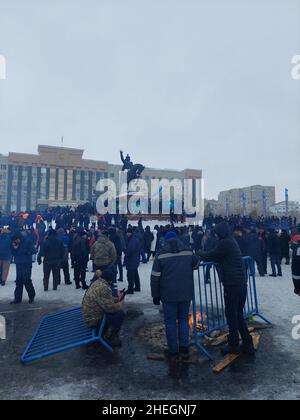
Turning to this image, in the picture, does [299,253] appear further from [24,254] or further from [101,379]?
[24,254]

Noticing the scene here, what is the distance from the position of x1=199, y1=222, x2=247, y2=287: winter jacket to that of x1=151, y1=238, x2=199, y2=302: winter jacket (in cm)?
45

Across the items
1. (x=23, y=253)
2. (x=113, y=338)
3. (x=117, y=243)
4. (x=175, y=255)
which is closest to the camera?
(x=175, y=255)

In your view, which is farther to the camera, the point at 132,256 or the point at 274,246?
the point at 274,246

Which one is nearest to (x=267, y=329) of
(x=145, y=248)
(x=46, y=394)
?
(x=46, y=394)

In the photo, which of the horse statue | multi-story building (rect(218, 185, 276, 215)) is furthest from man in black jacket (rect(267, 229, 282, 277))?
multi-story building (rect(218, 185, 276, 215))

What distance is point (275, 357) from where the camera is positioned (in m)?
4.27

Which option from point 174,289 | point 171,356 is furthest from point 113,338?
point 174,289

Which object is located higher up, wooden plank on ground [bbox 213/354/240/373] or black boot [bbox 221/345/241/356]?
black boot [bbox 221/345/241/356]

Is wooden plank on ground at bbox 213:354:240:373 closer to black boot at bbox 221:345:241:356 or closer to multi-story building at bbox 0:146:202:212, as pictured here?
black boot at bbox 221:345:241:356

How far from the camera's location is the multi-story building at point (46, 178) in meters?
88.9

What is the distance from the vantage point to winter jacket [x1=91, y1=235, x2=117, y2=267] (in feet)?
24.0

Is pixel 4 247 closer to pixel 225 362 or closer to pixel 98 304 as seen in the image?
pixel 98 304

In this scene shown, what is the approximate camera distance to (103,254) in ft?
24.1

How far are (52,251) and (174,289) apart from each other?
5.41 m
